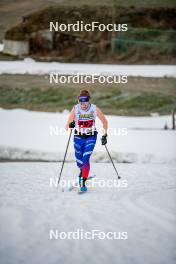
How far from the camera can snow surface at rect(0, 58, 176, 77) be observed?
484 centimetres

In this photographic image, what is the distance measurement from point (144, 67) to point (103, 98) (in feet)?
2.52

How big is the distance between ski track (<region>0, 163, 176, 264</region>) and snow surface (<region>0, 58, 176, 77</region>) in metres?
1.15

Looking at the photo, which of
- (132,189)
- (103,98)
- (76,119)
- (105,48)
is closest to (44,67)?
(103,98)

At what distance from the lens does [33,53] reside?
18.8 ft

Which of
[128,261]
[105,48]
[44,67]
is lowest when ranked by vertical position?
[128,261]

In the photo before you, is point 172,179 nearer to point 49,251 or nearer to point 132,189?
point 132,189

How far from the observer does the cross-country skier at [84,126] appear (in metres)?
3.64

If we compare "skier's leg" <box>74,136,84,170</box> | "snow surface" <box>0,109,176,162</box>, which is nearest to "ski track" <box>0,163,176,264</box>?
"skier's leg" <box>74,136,84,170</box>

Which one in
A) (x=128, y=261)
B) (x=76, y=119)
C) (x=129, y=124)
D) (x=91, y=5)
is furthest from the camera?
(x=129, y=124)

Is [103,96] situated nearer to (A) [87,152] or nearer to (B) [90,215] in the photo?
(A) [87,152]

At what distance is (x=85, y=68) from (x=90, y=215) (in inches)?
100

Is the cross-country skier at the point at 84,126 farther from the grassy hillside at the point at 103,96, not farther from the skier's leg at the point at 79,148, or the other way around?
the grassy hillside at the point at 103,96

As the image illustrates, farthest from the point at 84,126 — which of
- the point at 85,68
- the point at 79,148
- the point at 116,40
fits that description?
the point at 116,40

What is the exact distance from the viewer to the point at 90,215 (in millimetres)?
3219
